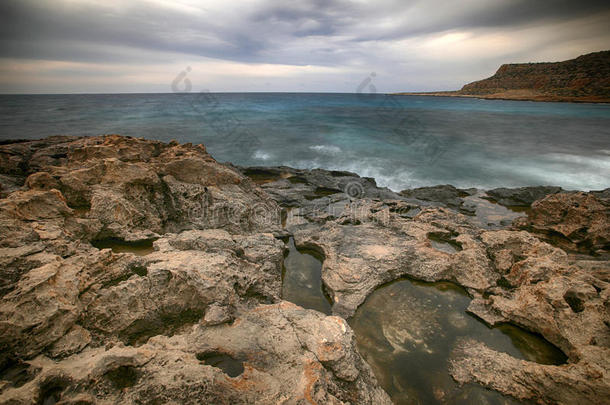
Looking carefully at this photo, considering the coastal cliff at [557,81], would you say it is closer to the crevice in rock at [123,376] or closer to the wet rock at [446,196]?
the wet rock at [446,196]

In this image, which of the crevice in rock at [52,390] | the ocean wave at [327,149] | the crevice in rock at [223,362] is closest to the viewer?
the crevice in rock at [52,390]

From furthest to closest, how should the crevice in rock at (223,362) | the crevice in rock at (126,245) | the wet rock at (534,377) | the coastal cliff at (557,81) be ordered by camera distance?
the coastal cliff at (557,81) → the crevice in rock at (126,245) → the wet rock at (534,377) → the crevice in rock at (223,362)

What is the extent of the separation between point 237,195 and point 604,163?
25885 mm

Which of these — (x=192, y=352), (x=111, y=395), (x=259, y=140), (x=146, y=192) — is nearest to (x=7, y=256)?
(x=111, y=395)

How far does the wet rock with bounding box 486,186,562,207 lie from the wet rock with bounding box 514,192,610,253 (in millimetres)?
3128

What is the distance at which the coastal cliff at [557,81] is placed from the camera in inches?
2704

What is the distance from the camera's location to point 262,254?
16.5ft

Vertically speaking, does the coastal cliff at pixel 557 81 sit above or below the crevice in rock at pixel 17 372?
above

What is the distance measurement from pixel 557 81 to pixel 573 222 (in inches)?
4293

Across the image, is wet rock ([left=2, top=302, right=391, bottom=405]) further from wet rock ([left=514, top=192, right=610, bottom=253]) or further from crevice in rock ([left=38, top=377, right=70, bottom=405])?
wet rock ([left=514, top=192, right=610, bottom=253])

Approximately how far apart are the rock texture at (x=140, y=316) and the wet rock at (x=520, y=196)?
9.71 meters

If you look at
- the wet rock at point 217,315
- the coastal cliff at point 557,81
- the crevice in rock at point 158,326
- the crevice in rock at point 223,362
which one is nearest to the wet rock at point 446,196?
the wet rock at point 217,315

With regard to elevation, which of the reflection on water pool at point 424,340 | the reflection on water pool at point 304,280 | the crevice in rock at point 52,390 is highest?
the crevice in rock at point 52,390

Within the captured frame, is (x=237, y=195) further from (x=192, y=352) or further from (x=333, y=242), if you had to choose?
(x=192, y=352)
